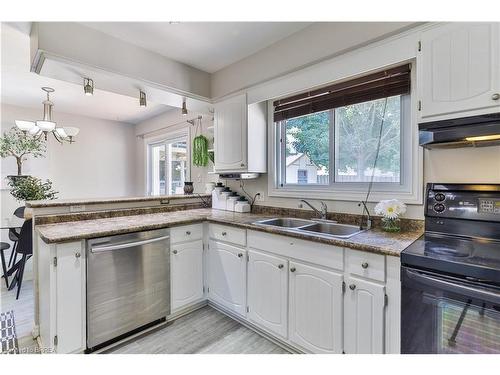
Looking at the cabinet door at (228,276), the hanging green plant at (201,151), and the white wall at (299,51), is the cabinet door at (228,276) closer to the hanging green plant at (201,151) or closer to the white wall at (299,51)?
the hanging green plant at (201,151)

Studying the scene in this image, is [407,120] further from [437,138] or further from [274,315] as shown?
[274,315]

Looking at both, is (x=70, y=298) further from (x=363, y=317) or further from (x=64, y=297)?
(x=363, y=317)

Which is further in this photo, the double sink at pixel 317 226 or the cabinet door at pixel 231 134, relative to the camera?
the cabinet door at pixel 231 134

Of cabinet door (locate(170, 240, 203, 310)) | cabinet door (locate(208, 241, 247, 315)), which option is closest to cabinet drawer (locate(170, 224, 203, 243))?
cabinet door (locate(170, 240, 203, 310))

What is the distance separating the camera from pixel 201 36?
7.48 ft

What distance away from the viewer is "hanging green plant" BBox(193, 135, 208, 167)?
3656 mm

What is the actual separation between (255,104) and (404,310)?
219cm

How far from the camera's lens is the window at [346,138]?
196 cm

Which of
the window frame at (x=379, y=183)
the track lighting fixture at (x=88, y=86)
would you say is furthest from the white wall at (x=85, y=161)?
the window frame at (x=379, y=183)

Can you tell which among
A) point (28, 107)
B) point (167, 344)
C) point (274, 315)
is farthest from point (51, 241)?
point (28, 107)

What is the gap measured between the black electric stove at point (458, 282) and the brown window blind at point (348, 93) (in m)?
0.86

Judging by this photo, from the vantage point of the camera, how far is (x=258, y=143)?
2732mm

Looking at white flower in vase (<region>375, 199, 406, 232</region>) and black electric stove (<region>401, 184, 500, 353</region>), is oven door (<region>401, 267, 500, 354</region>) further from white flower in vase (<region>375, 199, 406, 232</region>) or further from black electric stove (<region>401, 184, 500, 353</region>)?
white flower in vase (<region>375, 199, 406, 232</region>)

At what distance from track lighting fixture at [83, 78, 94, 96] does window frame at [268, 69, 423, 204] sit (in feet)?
5.52
